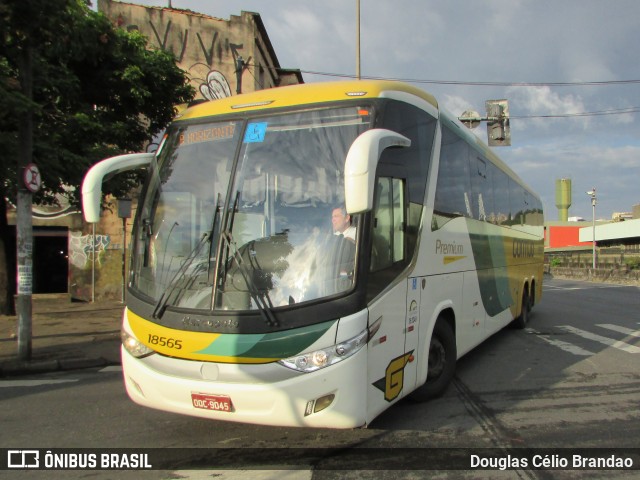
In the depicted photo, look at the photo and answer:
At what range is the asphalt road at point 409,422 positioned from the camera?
388 centimetres

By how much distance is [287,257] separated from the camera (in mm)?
3805

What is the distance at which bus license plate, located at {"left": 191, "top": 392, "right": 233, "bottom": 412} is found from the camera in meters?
3.60

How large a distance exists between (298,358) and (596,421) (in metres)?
3.28

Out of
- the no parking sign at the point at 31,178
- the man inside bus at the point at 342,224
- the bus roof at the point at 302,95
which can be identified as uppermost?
the bus roof at the point at 302,95

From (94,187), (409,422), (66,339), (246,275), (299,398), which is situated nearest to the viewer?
(299,398)

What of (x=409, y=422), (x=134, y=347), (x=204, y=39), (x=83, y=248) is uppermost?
(x=204, y=39)

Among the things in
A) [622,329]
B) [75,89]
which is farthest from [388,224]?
[75,89]

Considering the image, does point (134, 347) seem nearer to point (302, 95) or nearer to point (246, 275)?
point (246, 275)

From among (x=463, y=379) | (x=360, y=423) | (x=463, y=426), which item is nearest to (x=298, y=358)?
(x=360, y=423)

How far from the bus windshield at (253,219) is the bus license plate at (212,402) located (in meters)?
0.66

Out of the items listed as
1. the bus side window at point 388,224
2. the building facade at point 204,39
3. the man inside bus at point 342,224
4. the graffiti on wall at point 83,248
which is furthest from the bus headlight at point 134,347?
the building facade at point 204,39

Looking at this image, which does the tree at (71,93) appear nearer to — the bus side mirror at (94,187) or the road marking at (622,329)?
the bus side mirror at (94,187)

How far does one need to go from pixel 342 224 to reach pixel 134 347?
6.69ft

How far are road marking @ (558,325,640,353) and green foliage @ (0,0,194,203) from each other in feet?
34.6
